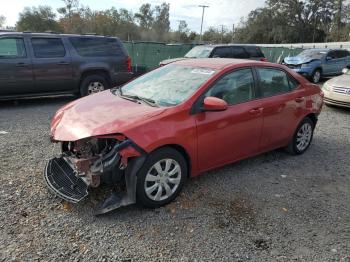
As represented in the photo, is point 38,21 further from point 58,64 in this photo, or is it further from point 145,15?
point 58,64

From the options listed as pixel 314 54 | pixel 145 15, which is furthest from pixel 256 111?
pixel 145 15

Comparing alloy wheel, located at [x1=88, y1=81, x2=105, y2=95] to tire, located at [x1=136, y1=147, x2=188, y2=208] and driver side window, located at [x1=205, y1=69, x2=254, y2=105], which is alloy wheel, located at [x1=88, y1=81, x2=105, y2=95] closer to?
driver side window, located at [x1=205, y1=69, x2=254, y2=105]

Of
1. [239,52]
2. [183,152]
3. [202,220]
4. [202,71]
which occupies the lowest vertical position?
[202,220]

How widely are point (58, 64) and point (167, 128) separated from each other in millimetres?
5862

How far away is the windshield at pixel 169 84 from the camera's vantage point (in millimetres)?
4078

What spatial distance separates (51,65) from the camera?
8.41m

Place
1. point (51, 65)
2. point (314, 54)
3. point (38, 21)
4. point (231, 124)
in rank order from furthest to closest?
point (38, 21), point (314, 54), point (51, 65), point (231, 124)

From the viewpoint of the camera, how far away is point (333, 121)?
8320 mm

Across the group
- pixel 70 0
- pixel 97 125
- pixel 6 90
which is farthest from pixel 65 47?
pixel 70 0

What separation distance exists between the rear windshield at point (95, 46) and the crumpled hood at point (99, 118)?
502 centimetres

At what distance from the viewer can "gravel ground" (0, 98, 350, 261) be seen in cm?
A: 312

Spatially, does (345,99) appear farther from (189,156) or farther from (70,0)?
(70,0)

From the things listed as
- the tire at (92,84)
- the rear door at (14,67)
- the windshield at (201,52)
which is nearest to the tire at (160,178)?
the rear door at (14,67)

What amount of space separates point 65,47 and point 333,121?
6898 mm
